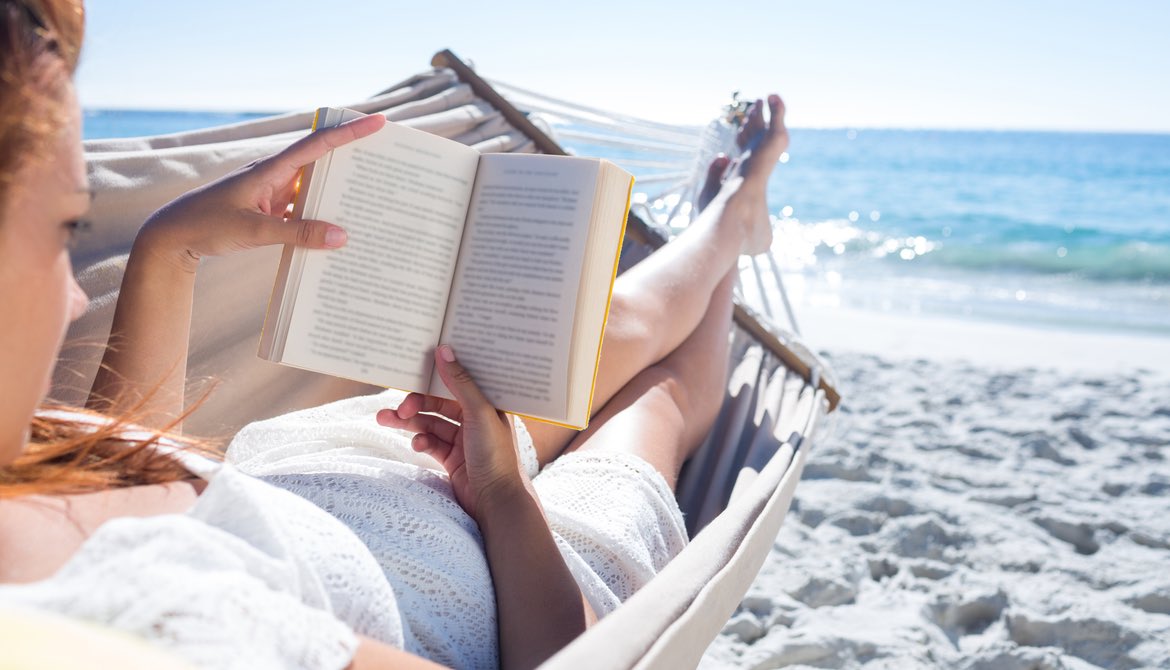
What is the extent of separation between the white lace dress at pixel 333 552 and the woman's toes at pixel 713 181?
1.17 m

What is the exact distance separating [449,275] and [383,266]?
0.07m

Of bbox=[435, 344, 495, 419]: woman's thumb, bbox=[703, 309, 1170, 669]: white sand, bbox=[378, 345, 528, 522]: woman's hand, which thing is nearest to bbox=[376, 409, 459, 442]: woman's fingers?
bbox=[378, 345, 528, 522]: woman's hand

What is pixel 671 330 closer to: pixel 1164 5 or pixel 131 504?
pixel 131 504

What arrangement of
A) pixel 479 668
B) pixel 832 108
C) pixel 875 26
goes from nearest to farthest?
1. pixel 479 668
2. pixel 875 26
3. pixel 832 108

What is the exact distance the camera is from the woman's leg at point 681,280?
4.51 feet

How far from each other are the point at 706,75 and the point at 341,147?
64.2ft

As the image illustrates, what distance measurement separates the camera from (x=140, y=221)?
1.31 meters

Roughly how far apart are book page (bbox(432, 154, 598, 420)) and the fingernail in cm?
12

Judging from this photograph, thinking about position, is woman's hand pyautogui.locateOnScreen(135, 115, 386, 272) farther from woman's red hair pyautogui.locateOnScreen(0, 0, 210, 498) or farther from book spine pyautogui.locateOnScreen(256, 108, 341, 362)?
woman's red hair pyautogui.locateOnScreen(0, 0, 210, 498)

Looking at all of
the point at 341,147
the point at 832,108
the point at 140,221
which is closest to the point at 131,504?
the point at 341,147

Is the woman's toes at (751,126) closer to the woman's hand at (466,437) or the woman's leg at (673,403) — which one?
the woman's leg at (673,403)

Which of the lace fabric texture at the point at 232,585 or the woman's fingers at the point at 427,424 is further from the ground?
the woman's fingers at the point at 427,424

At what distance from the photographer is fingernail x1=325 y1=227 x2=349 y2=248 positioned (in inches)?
33.9

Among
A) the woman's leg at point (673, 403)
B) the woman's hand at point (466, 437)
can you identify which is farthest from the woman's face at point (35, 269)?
the woman's leg at point (673, 403)
